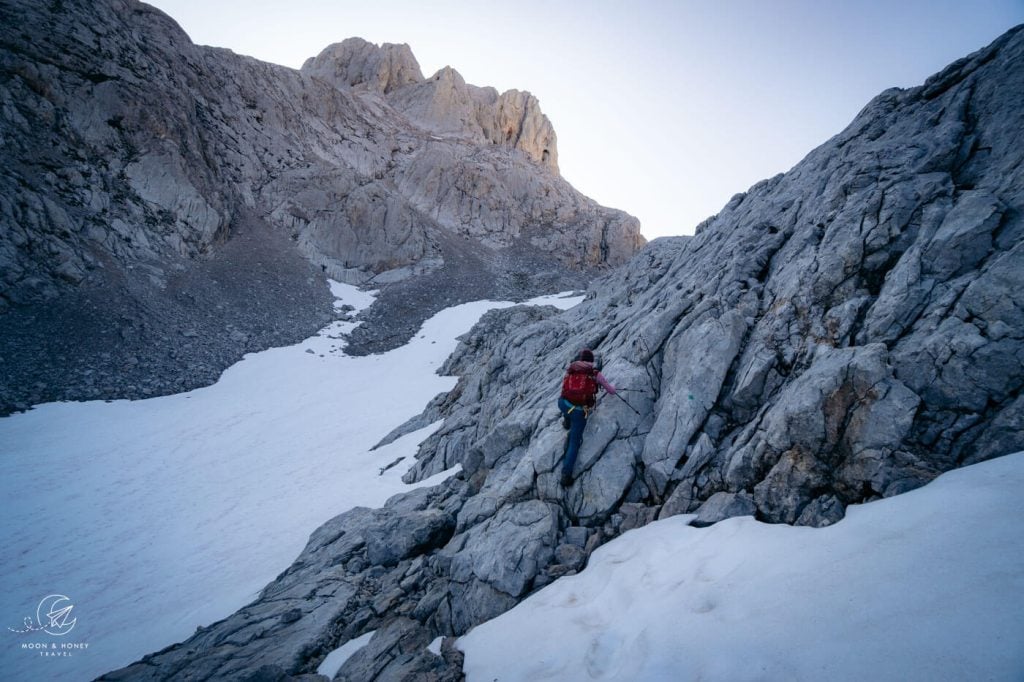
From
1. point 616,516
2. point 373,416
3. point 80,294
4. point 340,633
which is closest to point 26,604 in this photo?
point 340,633

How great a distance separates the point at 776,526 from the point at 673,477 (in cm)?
230

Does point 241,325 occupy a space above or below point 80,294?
below

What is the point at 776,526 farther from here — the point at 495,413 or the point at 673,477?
the point at 495,413

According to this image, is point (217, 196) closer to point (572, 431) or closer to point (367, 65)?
point (572, 431)

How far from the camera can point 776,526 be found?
5.68 meters

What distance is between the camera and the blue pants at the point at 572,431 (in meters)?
8.98

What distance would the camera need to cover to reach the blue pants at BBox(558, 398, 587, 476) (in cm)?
898

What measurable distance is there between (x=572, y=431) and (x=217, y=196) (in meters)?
49.4

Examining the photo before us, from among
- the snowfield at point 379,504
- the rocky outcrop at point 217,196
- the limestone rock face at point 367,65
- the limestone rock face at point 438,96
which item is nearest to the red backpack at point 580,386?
the snowfield at point 379,504

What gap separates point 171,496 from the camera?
16.4 metres

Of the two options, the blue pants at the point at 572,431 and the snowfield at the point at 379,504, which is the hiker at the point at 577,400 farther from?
the snowfield at the point at 379,504

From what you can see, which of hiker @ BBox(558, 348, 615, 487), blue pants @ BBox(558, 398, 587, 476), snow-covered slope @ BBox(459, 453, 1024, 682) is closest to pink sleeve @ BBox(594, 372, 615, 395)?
hiker @ BBox(558, 348, 615, 487)

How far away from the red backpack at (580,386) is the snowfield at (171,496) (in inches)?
265

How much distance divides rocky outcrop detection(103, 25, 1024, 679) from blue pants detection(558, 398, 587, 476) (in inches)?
10.8
